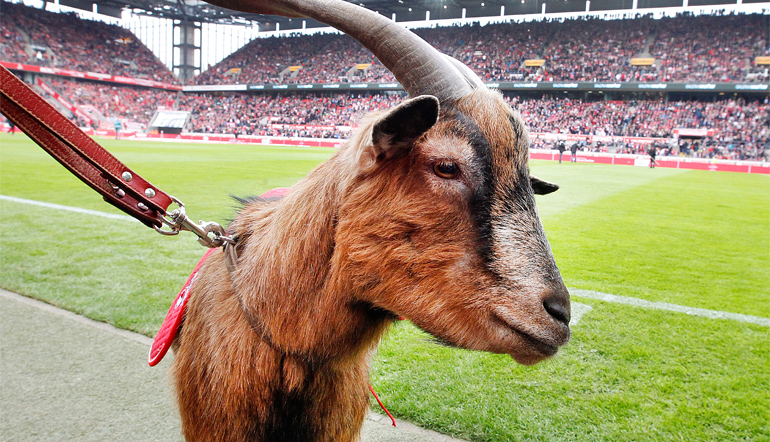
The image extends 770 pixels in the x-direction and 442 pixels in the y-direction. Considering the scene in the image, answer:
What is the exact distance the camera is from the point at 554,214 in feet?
37.0

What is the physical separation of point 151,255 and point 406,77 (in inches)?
253

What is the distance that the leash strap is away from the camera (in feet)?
5.55

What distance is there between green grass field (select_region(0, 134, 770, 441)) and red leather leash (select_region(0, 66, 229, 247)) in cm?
82

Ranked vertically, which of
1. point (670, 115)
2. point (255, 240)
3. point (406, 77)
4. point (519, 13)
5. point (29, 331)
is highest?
point (519, 13)

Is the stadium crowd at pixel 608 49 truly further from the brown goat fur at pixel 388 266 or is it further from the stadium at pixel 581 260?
the brown goat fur at pixel 388 266

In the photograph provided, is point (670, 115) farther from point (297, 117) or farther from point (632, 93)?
point (297, 117)

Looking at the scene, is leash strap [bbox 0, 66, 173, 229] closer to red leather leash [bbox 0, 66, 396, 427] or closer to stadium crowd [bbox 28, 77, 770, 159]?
red leather leash [bbox 0, 66, 396, 427]

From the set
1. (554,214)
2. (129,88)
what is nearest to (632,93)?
(554,214)

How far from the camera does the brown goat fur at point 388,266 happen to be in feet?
4.36

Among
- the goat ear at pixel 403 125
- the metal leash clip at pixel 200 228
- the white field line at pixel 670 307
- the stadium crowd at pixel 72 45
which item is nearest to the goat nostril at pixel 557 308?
the goat ear at pixel 403 125

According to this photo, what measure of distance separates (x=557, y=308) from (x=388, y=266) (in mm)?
474

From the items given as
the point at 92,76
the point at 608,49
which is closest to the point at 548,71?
the point at 608,49

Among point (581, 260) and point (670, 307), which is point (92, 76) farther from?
point (670, 307)

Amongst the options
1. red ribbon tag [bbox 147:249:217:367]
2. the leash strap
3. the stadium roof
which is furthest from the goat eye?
the stadium roof
